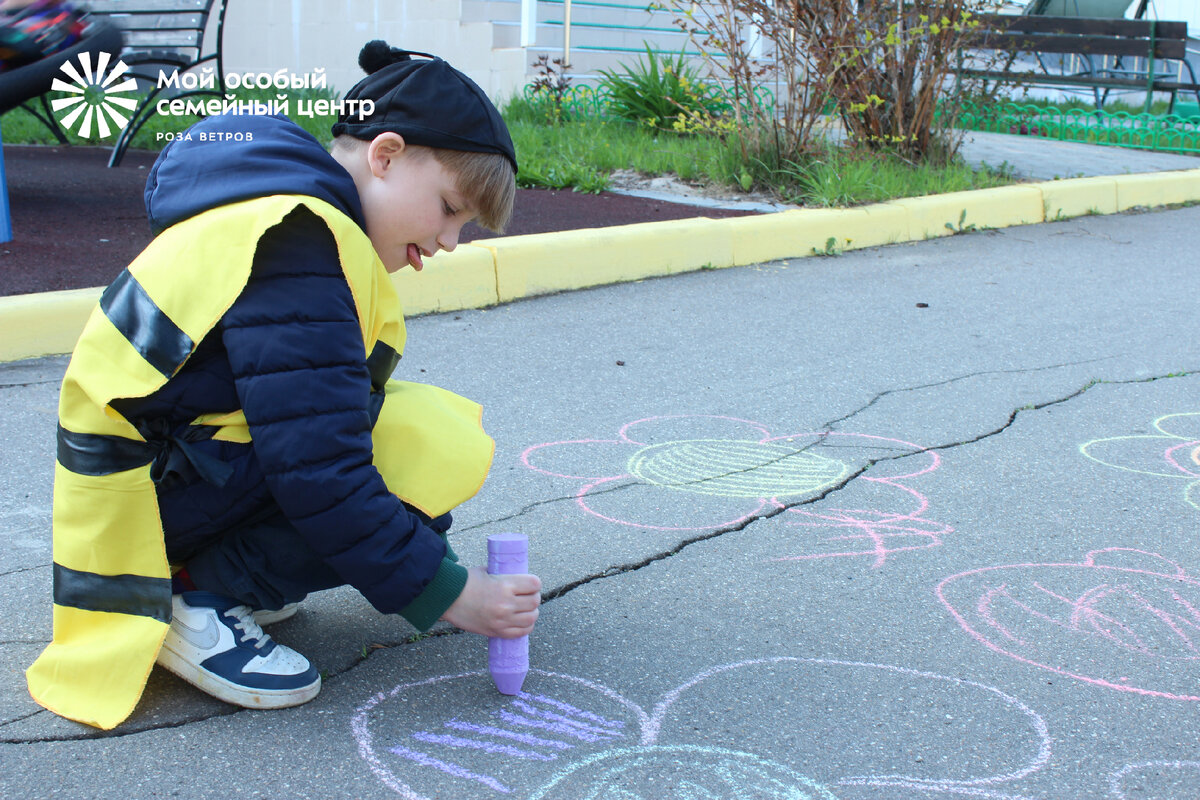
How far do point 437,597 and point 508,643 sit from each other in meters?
0.15

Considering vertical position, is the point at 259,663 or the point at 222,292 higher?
the point at 222,292

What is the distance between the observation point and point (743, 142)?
21.6ft

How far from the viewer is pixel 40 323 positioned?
3553mm

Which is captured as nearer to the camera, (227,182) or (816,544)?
(227,182)

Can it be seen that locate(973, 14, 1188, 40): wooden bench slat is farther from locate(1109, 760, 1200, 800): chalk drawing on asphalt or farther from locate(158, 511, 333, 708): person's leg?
locate(158, 511, 333, 708): person's leg

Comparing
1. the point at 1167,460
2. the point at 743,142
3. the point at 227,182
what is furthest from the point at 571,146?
the point at 227,182

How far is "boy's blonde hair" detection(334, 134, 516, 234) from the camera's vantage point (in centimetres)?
171

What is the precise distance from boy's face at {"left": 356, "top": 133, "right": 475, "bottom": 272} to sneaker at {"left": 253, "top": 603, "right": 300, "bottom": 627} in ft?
2.21

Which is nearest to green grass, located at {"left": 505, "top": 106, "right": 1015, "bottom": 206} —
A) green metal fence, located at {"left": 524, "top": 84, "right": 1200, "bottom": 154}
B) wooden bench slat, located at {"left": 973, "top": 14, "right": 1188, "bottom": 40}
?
green metal fence, located at {"left": 524, "top": 84, "right": 1200, "bottom": 154}

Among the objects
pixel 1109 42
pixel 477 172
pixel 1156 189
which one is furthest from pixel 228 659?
pixel 1109 42

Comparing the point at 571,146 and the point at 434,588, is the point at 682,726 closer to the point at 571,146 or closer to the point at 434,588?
the point at 434,588

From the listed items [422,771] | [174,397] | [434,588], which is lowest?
[422,771]

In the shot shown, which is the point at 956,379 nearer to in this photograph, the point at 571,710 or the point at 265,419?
the point at 571,710

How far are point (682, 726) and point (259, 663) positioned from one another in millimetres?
655
